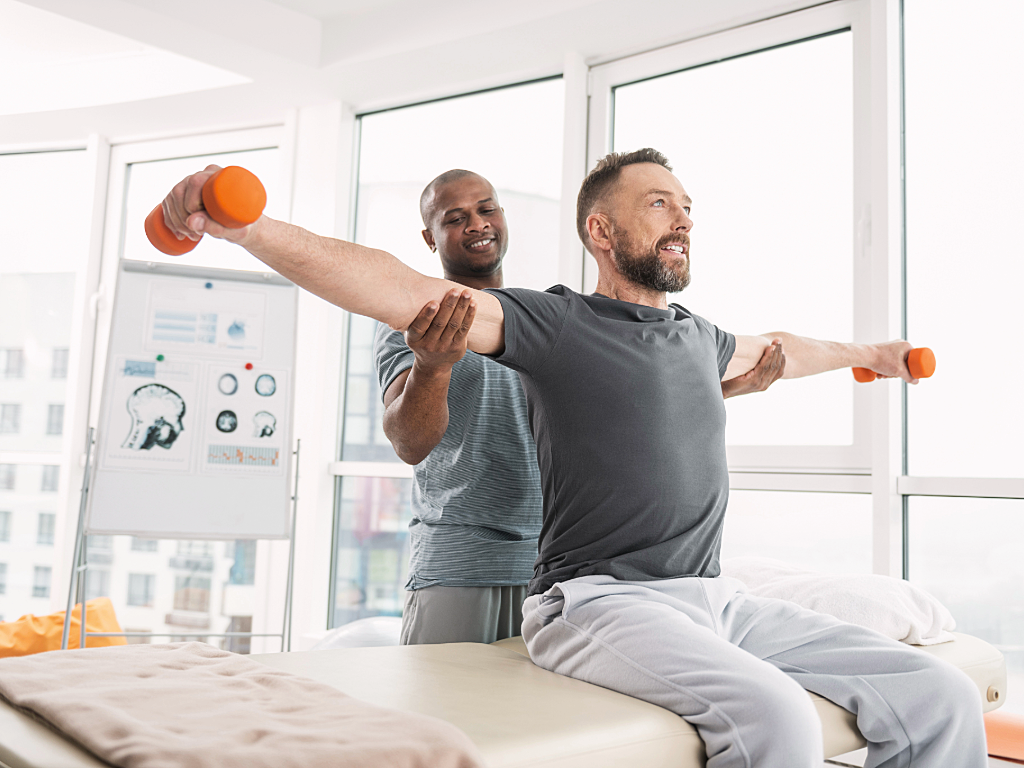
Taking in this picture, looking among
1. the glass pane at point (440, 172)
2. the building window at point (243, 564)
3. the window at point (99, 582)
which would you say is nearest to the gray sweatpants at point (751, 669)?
the glass pane at point (440, 172)

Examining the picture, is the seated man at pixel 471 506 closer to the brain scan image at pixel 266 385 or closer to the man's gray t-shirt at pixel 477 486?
the man's gray t-shirt at pixel 477 486

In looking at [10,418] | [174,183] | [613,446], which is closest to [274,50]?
[174,183]

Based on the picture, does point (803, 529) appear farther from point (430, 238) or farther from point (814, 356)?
point (430, 238)

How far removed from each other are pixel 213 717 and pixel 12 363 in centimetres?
Answer: 350

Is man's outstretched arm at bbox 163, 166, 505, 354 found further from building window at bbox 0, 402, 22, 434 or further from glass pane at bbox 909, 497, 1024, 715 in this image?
building window at bbox 0, 402, 22, 434

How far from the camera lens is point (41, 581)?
3689 millimetres

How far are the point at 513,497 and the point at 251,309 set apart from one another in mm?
1619

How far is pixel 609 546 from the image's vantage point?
135 centimetres

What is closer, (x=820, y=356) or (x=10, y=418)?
(x=820, y=356)

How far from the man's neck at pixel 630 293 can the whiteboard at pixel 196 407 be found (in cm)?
157

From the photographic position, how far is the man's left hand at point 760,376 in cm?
185

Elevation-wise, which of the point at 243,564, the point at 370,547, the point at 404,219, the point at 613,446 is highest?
the point at 404,219

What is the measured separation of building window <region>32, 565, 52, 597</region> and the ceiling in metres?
1.90

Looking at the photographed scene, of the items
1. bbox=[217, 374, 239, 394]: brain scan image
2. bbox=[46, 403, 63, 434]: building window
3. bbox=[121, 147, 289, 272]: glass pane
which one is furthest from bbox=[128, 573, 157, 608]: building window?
bbox=[121, 147, 289, 272]: glass pane
